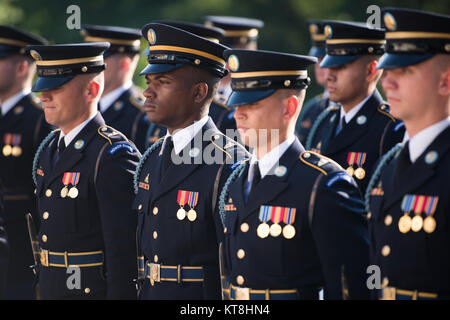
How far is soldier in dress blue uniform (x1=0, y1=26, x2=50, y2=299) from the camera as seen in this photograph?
807cm

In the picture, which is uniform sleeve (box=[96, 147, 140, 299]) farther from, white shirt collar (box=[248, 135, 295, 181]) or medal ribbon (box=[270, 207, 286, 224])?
medal ribbon (box=[270, 207, 286, 224])

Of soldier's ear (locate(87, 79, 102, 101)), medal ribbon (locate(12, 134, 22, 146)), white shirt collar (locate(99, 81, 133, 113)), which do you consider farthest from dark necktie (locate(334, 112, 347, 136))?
medal ribbon (locate(12, 134, 22, 146))

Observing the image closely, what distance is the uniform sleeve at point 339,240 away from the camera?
4.60 metres

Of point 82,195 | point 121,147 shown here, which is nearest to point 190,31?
point 121,147

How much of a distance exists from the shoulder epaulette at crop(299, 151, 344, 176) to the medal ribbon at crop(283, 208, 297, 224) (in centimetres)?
28

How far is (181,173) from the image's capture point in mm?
5566

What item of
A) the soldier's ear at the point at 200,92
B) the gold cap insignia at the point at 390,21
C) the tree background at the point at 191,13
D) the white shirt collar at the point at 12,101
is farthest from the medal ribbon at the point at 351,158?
the tree background at the point at 191,13

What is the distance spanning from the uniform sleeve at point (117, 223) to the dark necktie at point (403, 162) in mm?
2266

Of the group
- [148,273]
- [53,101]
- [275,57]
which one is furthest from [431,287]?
[53,101]

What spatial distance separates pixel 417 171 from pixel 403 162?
6.3 inches

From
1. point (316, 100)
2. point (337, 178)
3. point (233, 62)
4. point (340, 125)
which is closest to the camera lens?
point (337, 178)

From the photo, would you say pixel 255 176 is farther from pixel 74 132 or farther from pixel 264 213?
pixel 74 132

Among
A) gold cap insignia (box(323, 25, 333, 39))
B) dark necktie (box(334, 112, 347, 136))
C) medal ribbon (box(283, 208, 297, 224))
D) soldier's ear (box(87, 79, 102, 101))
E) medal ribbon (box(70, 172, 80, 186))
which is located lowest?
medal ribbon (box(283, 208, 297, 224))
